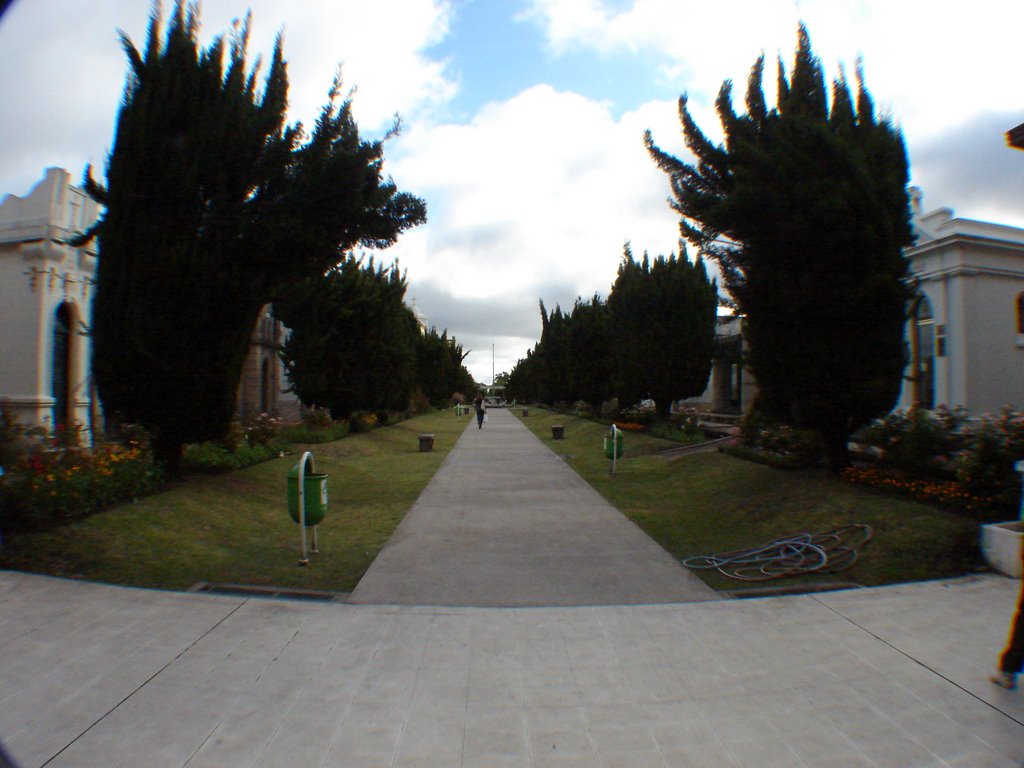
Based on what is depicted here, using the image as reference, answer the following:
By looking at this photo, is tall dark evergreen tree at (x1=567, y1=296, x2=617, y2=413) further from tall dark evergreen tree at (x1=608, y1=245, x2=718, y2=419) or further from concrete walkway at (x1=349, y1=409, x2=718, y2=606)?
concrete walkway at (x1=349, y1=409, x2=718, y2=606)

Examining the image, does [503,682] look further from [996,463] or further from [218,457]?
[218,457]

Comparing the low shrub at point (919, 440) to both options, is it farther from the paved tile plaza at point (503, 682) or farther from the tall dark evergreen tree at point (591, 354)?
the tall dark evergreen tree at point (591, 354)

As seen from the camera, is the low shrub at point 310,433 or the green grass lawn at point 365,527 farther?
the low shrub at point 310,433

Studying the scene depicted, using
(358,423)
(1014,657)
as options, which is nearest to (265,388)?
(358,423)

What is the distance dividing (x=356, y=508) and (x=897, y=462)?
822cm

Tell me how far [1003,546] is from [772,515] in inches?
118

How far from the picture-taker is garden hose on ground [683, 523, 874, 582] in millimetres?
A: 6621

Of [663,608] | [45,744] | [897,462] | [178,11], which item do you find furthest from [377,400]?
[45,744]

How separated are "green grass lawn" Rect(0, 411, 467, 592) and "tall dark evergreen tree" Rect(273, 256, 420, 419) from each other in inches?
381

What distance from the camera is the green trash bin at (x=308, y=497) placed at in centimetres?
705

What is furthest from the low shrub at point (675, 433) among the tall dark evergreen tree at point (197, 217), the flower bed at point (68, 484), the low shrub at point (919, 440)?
the flower bed at point (68, 484)

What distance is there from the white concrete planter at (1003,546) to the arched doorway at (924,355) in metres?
9.78

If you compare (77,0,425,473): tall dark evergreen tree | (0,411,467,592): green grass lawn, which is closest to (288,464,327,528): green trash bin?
(0,411,467,592): green grass lawn

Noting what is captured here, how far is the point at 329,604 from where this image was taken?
18.4 ft
